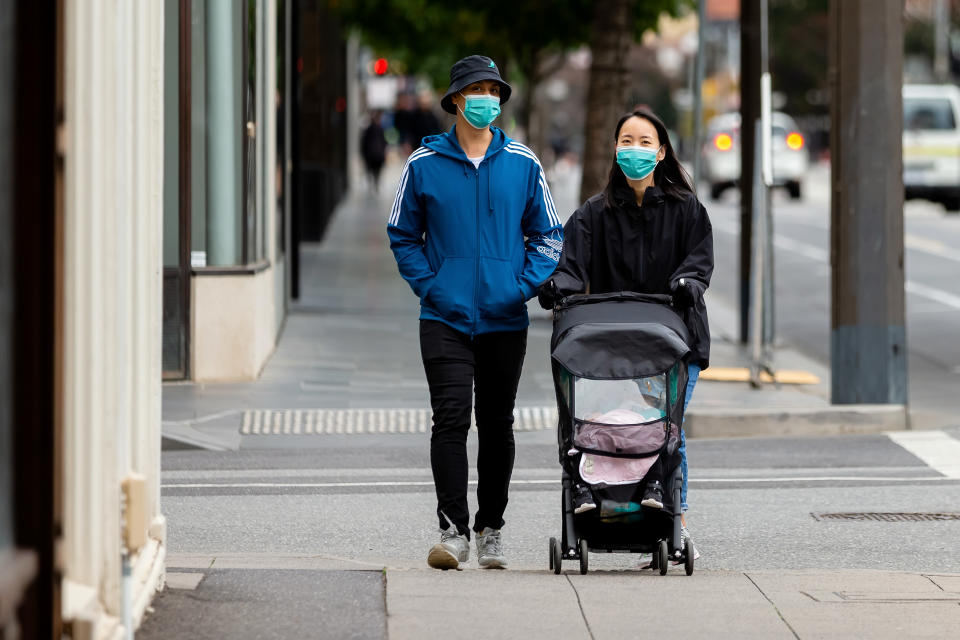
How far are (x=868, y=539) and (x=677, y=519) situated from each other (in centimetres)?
160

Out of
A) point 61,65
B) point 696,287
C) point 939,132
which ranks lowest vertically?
point 696,287

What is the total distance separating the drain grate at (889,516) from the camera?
26.2ft

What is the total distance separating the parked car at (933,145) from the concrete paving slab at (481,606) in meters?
29.9

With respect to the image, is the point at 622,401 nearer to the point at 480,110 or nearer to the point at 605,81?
the point at 480,110

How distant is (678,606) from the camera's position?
18.3 ft

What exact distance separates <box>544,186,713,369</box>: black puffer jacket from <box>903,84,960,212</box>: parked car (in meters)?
29.2

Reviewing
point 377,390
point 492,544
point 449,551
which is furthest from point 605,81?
point 449,551

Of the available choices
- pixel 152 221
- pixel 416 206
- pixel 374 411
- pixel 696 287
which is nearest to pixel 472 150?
pixel 416 206

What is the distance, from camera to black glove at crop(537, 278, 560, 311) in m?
6.23

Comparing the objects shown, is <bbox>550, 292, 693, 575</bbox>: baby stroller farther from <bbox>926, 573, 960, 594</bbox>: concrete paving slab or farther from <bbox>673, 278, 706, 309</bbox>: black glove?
<bbox>926, 573, 960, 594</bbox>: concrete paving slab

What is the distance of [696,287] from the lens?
621 cm

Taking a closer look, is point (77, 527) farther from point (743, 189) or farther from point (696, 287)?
point (743, 189)

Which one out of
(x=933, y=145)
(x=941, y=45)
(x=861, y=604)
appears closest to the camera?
(x=861, y=604)

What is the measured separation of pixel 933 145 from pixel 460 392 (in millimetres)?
30233
